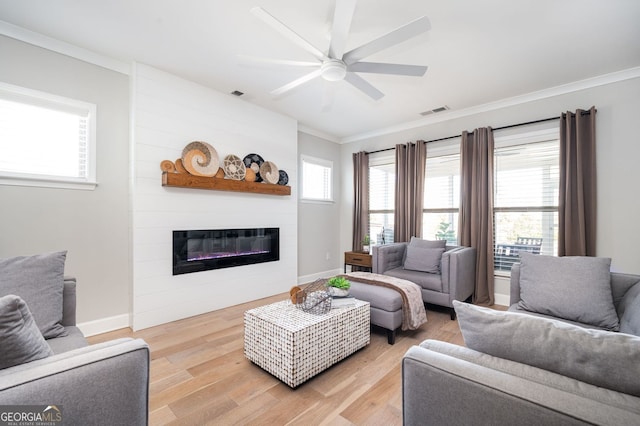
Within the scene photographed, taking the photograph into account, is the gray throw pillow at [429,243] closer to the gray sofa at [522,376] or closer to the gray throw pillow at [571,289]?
the gray throw pillow at [571,289]

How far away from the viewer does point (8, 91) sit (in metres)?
2.42

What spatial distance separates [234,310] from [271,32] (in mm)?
3055

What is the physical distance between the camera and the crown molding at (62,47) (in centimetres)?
241

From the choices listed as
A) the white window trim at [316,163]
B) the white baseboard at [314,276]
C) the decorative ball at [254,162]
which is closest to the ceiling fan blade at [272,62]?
the decorative ball at [254,162]

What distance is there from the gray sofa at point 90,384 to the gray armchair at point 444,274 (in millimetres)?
3050

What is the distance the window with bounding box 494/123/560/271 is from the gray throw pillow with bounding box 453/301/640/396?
10.9 feet

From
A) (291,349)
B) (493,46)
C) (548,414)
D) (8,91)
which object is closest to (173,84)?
(8,91)

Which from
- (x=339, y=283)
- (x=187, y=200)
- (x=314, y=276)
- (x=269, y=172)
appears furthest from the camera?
(x=314, y=276)

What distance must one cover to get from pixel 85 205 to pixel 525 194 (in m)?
5.04

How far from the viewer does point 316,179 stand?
526cm

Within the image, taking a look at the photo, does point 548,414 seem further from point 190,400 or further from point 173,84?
point 173,84

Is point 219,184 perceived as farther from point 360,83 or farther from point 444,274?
point 444,274

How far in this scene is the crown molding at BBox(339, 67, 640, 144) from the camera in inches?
122

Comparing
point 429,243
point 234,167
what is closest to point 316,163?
point 234,167
